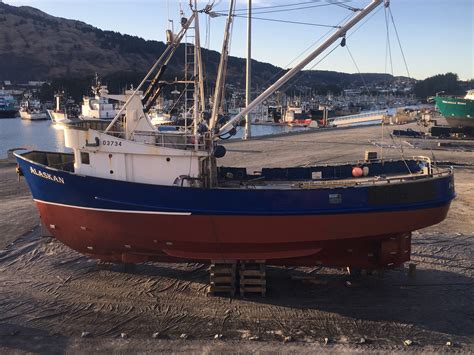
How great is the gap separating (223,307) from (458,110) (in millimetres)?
39750

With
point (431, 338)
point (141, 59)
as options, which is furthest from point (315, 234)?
point (141, 59)

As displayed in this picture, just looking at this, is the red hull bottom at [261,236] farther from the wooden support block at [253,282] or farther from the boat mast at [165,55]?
the boat mast at [165,55]

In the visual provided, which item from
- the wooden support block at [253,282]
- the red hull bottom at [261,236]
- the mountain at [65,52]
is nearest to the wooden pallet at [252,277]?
the wooden support block at [253,282]

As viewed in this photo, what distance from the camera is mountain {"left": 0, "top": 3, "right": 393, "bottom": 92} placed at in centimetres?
15162

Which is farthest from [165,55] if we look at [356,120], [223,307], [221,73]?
[356,120]

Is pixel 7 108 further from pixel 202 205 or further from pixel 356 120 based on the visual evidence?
pixel 202 205

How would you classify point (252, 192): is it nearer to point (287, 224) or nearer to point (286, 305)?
point (287, 224)

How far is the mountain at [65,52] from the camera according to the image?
5969 inches

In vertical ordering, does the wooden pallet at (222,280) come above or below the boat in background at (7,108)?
below

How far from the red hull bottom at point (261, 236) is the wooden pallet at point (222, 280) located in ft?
0.82

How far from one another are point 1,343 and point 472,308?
851 centimetres

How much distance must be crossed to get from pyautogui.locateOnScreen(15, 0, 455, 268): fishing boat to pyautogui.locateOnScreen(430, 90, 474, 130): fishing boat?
3475 cm

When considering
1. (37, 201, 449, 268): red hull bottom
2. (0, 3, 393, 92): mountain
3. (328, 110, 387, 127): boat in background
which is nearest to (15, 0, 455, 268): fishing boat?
(37, 201, 449, 268): red hull bottom

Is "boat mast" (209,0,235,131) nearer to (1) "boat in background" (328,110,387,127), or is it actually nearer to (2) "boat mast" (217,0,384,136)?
(2) "boat mast" (217,0,384,136)
